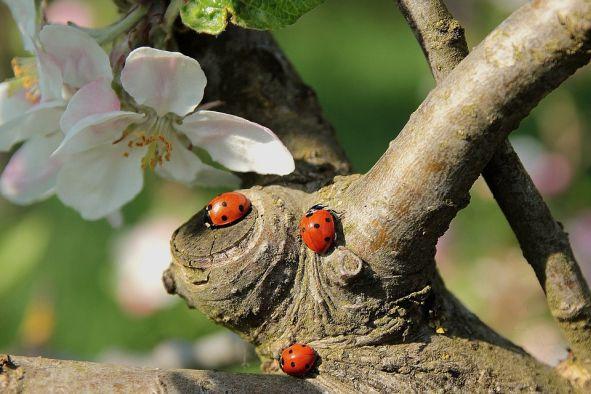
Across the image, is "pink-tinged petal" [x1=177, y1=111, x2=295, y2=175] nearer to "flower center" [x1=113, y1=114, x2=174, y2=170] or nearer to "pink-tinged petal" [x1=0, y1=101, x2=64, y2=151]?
"flower center" [x1=113, y1=114, x2=174, y2=170]

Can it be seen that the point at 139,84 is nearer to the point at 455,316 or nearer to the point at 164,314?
the point at 455,316

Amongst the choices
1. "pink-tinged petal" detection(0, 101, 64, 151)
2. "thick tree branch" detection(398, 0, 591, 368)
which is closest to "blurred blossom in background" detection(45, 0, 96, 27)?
"pink-tinged petal" detection(0, 101, 64, 151)

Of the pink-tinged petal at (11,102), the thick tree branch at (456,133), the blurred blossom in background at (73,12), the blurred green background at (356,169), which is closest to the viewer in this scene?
the thick tree branch at (456,133)

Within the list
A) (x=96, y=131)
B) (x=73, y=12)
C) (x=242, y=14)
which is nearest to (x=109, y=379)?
(x=96, y=131)

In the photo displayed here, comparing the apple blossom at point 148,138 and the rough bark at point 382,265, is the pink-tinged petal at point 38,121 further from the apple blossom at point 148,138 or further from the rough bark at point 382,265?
the rough bark at point 382,265

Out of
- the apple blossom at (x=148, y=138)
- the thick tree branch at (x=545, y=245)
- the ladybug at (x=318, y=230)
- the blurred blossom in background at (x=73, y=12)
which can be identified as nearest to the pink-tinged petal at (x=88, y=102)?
the apple blossom at (x=148, y=138)

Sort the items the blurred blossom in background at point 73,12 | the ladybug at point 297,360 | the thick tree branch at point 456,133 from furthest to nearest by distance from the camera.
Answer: the blurred blossom in background at point 73,12, the ladybug at point 297,360, the thick tree branch at point 456,133

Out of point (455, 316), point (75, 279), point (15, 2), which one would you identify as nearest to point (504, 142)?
point (455, 316)

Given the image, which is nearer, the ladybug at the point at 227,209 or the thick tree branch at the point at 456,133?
the thick tree branch at the point at 456,133
